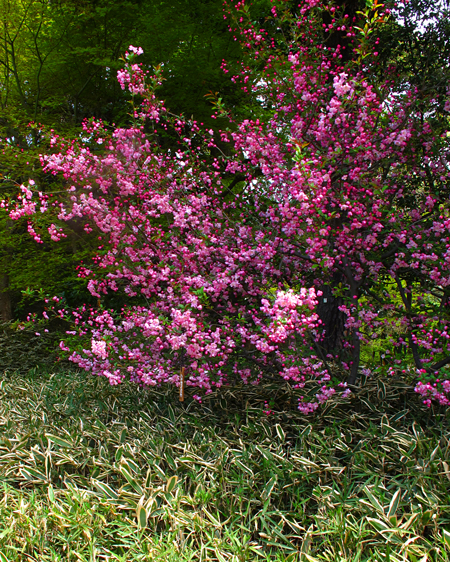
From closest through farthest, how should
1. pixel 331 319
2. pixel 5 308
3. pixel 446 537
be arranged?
pixel 446 537, pixel 331 319, pixel 5 308

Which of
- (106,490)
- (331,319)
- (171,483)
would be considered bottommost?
(106,490)

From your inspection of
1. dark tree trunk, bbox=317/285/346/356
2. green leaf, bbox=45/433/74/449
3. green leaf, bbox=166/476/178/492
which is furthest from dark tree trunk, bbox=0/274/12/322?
green leaf, bbox=166/476/178/492

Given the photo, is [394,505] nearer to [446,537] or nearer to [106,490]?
[446,537]

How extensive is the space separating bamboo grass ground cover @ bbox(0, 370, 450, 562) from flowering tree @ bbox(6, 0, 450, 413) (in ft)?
1.39

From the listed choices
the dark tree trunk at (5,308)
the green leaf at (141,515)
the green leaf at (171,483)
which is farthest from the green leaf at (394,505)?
the dark tree trunk at (5,308)

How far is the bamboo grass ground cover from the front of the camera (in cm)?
271

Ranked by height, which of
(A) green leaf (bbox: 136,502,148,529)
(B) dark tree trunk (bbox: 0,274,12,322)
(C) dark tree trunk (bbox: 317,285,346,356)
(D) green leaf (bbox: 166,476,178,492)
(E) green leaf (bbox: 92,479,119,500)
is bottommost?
(B) dark tree trunk (bbox: 0,274,12,322)

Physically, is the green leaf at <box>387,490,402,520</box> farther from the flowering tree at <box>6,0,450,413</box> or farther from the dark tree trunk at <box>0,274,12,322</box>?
the dark tree trunk at <box>0,274,12,322</box>

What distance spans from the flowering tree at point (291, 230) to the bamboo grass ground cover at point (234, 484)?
0.43 m

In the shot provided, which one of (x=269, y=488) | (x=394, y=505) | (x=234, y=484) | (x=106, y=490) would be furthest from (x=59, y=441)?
(x=394, y=505)

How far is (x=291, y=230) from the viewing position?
3889 millimetres

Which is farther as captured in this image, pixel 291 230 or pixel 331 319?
pixel 331 319

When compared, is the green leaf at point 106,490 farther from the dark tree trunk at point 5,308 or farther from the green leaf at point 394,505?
the dark tree trunk at point 5,308

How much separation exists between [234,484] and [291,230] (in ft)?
6.90
